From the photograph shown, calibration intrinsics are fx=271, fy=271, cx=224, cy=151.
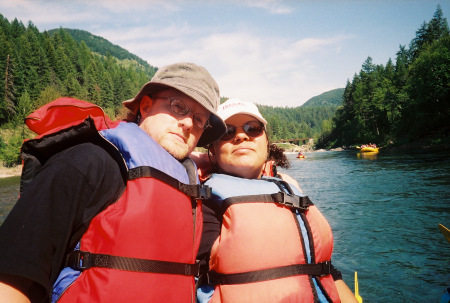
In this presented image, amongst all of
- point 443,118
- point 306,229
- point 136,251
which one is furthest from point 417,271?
point 443,118

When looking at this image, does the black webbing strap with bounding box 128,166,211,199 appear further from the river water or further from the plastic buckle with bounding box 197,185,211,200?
the river water

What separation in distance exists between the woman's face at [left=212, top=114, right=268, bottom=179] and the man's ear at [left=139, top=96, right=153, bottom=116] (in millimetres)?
791

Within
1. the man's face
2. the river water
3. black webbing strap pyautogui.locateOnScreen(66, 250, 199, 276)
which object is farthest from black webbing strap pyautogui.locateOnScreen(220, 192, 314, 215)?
the river water

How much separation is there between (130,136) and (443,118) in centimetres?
4560

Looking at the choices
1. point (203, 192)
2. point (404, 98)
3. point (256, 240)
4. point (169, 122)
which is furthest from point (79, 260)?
point (404, 98)

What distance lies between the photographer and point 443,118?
3609 centimetres

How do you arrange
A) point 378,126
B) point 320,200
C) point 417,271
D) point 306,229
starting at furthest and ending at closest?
point 378,126
point 320,200
point 417,271
point 306,229

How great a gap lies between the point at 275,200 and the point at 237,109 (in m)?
0.94

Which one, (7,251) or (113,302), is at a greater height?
(7,251)

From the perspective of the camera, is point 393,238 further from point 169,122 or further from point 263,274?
point 169,122

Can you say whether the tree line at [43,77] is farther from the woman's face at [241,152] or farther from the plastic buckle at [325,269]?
the plastic buckle at [325,269]

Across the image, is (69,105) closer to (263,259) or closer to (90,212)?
(90,212)

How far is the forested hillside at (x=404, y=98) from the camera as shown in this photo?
122 feet

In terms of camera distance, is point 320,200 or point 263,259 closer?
point 263,259
